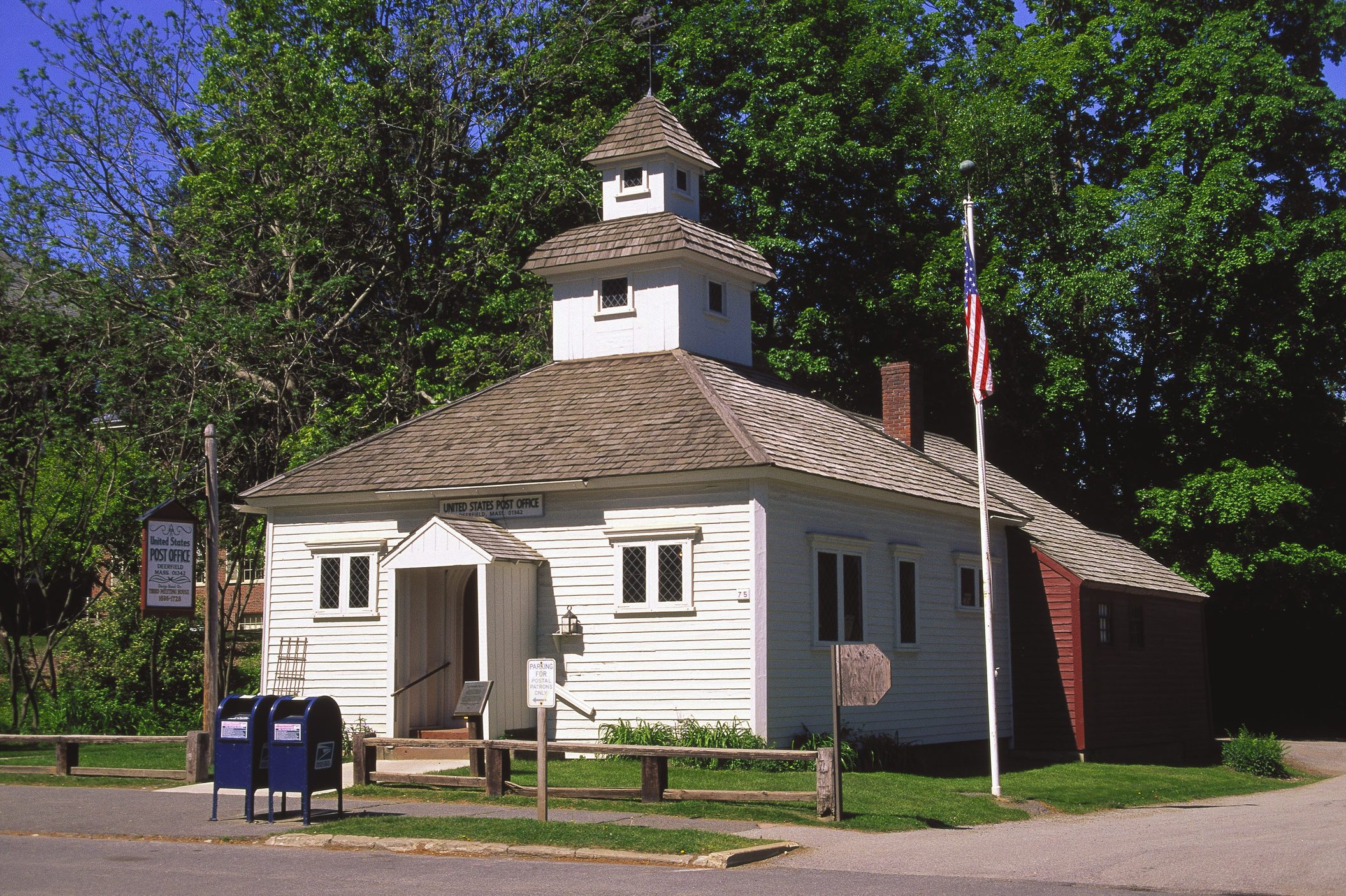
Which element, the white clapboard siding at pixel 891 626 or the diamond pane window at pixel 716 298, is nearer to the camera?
the white clapboard siding at pixel 891 626

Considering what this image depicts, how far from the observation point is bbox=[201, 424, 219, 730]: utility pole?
745 inches

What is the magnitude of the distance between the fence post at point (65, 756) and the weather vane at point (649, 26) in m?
23.8

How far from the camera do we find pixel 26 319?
32688mm

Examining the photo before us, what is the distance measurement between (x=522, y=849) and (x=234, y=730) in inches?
153

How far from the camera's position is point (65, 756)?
19.6 meters

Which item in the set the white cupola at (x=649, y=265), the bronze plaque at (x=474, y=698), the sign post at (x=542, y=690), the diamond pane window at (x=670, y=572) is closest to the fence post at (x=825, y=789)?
the sign post at (x=542, y=690)

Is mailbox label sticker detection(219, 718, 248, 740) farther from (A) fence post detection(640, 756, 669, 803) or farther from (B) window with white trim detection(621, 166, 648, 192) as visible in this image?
(B) window with white trim detection(621, 166, 648, 192)

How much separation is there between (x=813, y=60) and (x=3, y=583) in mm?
28386

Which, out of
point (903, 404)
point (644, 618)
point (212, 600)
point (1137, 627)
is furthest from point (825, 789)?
point (1137, 627)

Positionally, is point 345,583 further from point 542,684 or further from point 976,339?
point 976,339

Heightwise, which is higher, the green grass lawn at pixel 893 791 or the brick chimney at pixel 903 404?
the brick chimney at pixel 903 404

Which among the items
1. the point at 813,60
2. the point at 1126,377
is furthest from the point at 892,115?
the point at 1126,377

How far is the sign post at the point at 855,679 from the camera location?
1481 cm

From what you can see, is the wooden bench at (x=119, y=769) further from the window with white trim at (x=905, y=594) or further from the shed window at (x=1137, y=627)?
the shed window at (x=1137, y=627)
